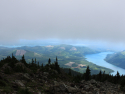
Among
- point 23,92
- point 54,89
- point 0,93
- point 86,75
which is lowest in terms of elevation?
point 86,75

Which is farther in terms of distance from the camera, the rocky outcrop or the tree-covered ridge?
the rocky outcrop

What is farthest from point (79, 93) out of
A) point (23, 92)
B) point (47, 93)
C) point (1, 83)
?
point (1, 83)

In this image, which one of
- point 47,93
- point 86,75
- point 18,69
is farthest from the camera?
point 86,75

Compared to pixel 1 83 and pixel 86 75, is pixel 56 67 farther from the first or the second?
pixel 1 83

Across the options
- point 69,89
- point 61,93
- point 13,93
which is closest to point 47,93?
point 61,93

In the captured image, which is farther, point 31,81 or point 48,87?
point 31,81

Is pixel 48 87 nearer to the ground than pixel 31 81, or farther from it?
nearer to the ground

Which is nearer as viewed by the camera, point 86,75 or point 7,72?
point 7,72

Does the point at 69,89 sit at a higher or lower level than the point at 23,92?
lower

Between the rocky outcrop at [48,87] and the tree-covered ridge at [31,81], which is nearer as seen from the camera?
the tree-covered ridge at [31,81]

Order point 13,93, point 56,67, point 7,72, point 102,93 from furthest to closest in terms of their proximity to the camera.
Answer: point 56,67 < point 7,72 < point 102,93 < point 13,93
